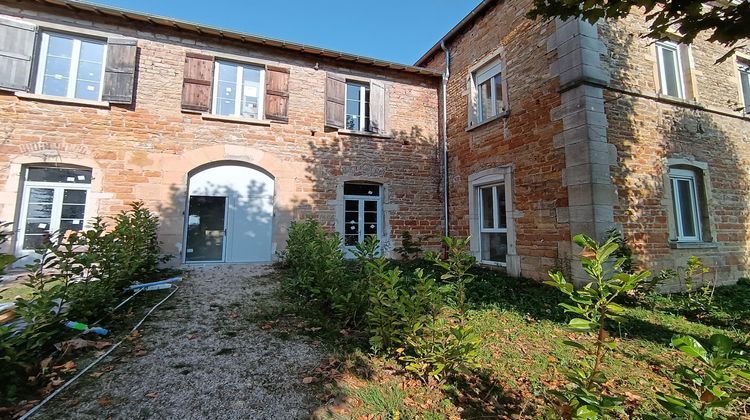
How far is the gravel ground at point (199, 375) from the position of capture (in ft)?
7.32

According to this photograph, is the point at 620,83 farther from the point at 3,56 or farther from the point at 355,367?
the point at 3,56

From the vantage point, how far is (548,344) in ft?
11.5

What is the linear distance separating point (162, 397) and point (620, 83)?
26.4 feet

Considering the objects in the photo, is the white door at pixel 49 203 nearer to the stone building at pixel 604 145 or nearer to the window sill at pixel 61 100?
the window sill at pixel 61 100

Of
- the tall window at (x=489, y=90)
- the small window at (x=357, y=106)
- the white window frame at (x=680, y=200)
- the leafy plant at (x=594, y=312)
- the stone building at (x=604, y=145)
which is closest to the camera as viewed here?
the leafy plant at (x=594, y=312)

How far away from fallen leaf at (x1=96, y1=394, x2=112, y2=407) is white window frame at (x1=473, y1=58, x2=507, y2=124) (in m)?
7.82

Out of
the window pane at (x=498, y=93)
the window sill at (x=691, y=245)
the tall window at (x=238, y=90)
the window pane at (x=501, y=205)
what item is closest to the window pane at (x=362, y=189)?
the tall window at (x=238, y=90)

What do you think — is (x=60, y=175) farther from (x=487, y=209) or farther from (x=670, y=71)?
(x=670, y=71)

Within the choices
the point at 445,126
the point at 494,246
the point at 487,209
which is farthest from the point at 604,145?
the point at 445,126

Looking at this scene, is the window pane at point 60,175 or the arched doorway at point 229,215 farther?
the arched doorway at point 229,215

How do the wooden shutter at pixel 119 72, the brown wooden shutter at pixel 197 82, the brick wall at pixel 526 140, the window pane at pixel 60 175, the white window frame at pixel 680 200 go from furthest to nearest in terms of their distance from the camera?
the brown wooden shutter at pixel 197 82, the wooden shutter at pixel 119 72, the window pane at pixel 60 175, the white window frame at pixel 680 200, the brick wall at pixel 526 140

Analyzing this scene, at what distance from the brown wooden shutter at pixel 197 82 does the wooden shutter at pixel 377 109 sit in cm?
413

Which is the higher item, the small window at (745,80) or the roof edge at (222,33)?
the roof edge at (222,33)

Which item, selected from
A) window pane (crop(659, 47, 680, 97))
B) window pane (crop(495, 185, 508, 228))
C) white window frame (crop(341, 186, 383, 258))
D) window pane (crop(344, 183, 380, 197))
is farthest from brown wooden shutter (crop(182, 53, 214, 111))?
window pane (crop(659, 47, 680, 97))
